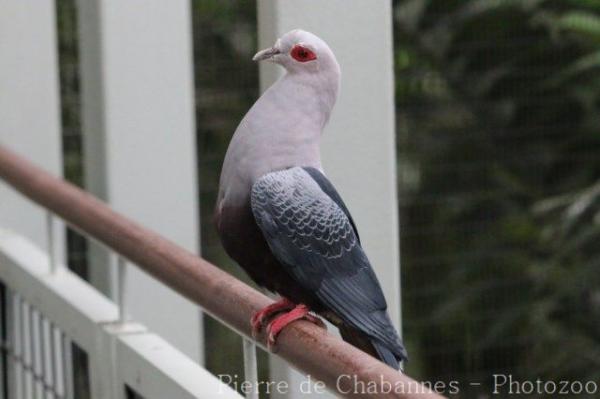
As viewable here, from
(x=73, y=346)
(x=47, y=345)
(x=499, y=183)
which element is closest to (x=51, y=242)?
(x=73, y=346)

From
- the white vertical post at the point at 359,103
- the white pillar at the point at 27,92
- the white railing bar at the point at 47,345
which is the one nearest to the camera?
the white vertical post at the point at 359,103

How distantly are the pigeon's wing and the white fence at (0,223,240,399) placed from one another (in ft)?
0.92

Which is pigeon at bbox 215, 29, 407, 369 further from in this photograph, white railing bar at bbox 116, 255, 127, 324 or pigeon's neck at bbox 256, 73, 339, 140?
white railing bar at bbox 116, 255, 127, 324

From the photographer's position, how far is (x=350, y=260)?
4.80 ft

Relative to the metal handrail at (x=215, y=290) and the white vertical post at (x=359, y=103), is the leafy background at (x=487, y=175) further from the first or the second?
the white vertical post at (x=359, y=103)

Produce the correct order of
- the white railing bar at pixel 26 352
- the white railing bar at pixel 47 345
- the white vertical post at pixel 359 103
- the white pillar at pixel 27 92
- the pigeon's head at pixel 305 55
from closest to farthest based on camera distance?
the pigeon's head at pixel 305 55
the white vertical post at pixel 359 103
the white railing bar at pixel 47 345
the white railing bar at pixel 26 352
the white pillar at pixel 27 92

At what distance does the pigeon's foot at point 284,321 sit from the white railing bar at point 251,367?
0.31 feet

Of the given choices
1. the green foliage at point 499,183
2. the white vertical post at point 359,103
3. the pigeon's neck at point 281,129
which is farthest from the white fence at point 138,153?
the green foliage at point 499,183

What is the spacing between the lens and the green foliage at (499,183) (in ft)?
14.6

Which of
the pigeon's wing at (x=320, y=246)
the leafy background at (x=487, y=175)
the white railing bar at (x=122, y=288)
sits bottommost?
the leafy background at (x=487, y=175)

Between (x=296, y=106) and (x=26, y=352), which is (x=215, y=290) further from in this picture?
(x=26, y=352)

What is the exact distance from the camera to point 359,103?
1772 millimetres

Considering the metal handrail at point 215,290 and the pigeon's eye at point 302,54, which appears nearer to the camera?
the metal handrail at point 215,290

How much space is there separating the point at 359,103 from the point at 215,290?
35cm
